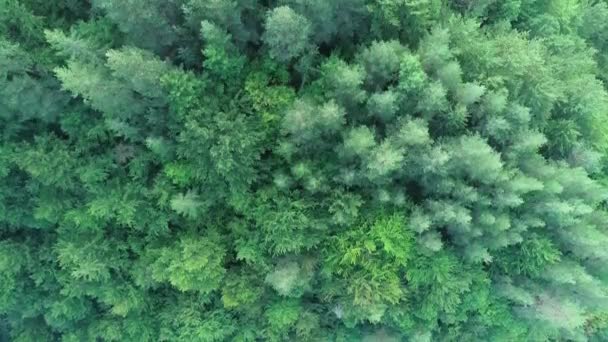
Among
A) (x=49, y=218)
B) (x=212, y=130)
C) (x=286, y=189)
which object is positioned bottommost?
(x=49, y=218)

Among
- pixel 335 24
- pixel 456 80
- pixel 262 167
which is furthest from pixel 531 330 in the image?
pixel 335 24

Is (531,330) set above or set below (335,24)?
below

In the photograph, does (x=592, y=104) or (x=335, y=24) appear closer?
(x=335, y=24)

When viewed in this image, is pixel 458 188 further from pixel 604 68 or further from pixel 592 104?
pixel 604 68

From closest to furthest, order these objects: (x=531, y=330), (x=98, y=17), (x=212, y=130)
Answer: (x=212, y=130), (x=98, y=17), (x=531, y=330)

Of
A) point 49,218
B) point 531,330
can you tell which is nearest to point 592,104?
point 531,330

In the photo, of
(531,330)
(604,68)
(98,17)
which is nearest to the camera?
(98,17)

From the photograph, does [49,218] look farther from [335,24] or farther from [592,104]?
[592,104]
